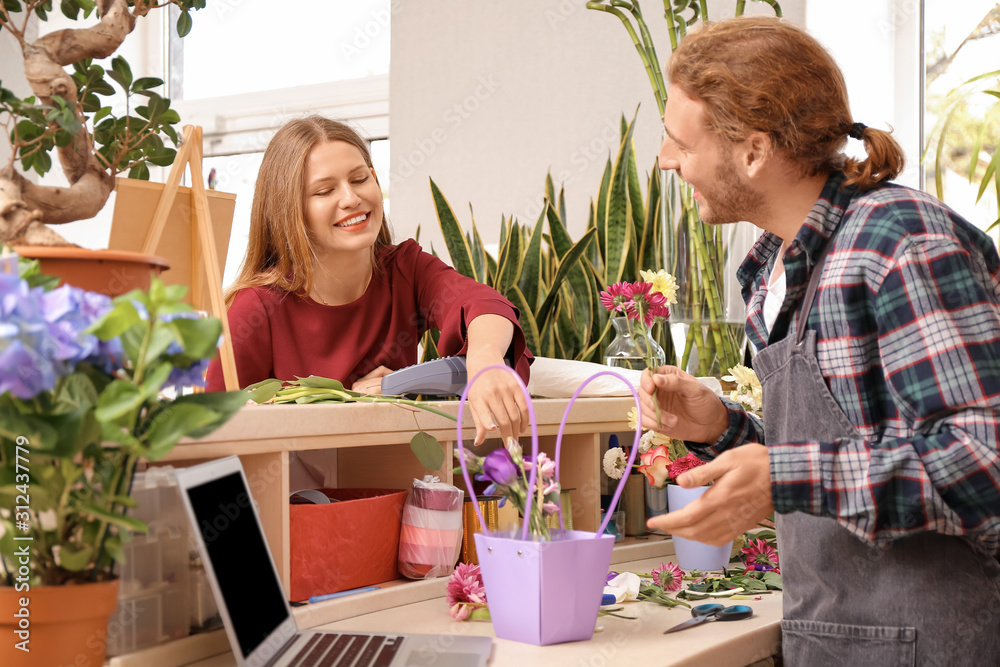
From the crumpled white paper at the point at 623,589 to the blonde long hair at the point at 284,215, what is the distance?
765 mm

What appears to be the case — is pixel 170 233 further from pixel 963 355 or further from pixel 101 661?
pixel 963 355

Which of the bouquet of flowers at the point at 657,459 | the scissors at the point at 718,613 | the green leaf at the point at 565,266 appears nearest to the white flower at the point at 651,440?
the bouquet of flowers at the point at 657,459

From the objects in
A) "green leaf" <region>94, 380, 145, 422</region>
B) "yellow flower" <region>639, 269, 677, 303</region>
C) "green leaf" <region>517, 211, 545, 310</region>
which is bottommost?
"green leaf" <region>94, 380, 145, 422</region>

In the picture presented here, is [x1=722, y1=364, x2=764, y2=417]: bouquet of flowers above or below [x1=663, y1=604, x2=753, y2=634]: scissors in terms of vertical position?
above

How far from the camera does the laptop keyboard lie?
36.1 inches

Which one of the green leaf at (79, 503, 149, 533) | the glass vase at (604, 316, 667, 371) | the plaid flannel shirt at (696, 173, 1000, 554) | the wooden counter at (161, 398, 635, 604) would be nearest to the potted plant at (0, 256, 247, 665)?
the green leaf at (79, 503, 149, 533)

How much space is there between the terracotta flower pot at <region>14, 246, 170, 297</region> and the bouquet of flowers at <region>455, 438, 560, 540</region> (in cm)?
45

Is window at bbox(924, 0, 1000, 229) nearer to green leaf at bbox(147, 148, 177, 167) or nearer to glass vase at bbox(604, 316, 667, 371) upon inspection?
glass vase at bbox(604, 316, 667, 371)

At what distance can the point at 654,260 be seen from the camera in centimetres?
224

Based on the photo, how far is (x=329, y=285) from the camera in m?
1.68

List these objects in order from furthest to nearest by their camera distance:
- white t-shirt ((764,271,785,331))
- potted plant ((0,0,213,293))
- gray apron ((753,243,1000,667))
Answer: white t-shirt ((764,271,785,331)) < gray apron ((753,243,1000,667)) < potted plant ((0,0,213,293))

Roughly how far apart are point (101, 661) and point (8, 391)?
0.96ft

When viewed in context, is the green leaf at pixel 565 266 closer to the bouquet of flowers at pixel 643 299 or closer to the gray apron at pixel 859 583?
the bouquet of flowers at pixel 643 299

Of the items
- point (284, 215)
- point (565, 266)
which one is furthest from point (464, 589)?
point (565, 266)
